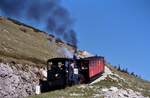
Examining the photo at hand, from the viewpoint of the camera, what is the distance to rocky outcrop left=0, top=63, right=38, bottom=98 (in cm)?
5666

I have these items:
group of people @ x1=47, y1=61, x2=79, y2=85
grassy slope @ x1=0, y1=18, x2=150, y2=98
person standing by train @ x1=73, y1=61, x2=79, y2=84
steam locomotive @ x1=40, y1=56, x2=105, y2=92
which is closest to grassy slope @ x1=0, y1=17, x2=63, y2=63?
grassy slope @ x1=0, y1=18, x2=150, y2=98

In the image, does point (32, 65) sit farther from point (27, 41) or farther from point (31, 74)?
point (27, 41)

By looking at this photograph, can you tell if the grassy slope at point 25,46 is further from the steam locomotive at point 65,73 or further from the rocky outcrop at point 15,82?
the steam locomotive at point 65,73

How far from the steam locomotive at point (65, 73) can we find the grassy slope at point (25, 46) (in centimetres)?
1098

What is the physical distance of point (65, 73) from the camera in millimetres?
52406

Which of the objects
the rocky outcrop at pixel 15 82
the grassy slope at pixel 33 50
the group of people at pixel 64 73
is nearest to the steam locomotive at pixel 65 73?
the group of people at pixel 64 73

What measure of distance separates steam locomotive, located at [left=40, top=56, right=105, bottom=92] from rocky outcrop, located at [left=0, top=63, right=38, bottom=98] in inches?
193

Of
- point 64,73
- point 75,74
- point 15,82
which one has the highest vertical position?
point 75,74

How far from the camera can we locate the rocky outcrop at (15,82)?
56656mm

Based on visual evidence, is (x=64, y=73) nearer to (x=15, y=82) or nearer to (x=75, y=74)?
(x=75, y=74)

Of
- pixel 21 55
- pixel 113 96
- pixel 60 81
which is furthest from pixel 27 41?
pixel 113 96

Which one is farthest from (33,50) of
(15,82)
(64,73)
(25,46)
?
(64,73)

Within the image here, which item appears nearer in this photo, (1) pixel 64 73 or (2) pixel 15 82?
(1) pixel 64 73

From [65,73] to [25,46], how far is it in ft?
104
